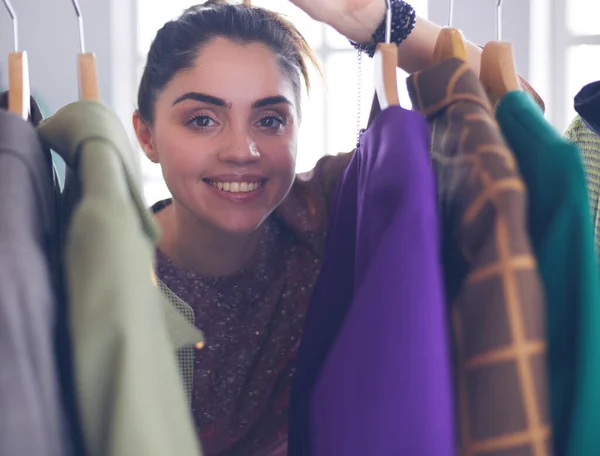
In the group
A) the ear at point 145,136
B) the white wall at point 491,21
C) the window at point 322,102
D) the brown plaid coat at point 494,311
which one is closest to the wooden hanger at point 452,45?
the brown plaid coat at point 494,311

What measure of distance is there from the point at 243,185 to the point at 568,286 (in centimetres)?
49

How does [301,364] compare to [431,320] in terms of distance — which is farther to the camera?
[301,364]

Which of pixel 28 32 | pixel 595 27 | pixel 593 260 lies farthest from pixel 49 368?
pixel 595 27

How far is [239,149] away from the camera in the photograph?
2.53 feet

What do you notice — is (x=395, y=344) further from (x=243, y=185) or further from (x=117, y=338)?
(x=243, y=185)

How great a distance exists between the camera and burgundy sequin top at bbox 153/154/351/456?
2.68 ft

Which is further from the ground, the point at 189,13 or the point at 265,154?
the point at 189,13

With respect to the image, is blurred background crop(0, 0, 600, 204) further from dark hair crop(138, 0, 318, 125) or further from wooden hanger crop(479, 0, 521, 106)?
wooden hanger crop(479, 0, 521, 106)

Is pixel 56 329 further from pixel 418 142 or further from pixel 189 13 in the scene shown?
pixel 189 13

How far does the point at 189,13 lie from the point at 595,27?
251 cm

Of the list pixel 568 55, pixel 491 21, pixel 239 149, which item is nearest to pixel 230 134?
pixel 239 149

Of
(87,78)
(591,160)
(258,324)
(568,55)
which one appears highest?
(568,55)

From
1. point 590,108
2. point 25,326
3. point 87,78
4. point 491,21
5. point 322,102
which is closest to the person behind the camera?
point 25,326

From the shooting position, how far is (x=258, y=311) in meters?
0.85
